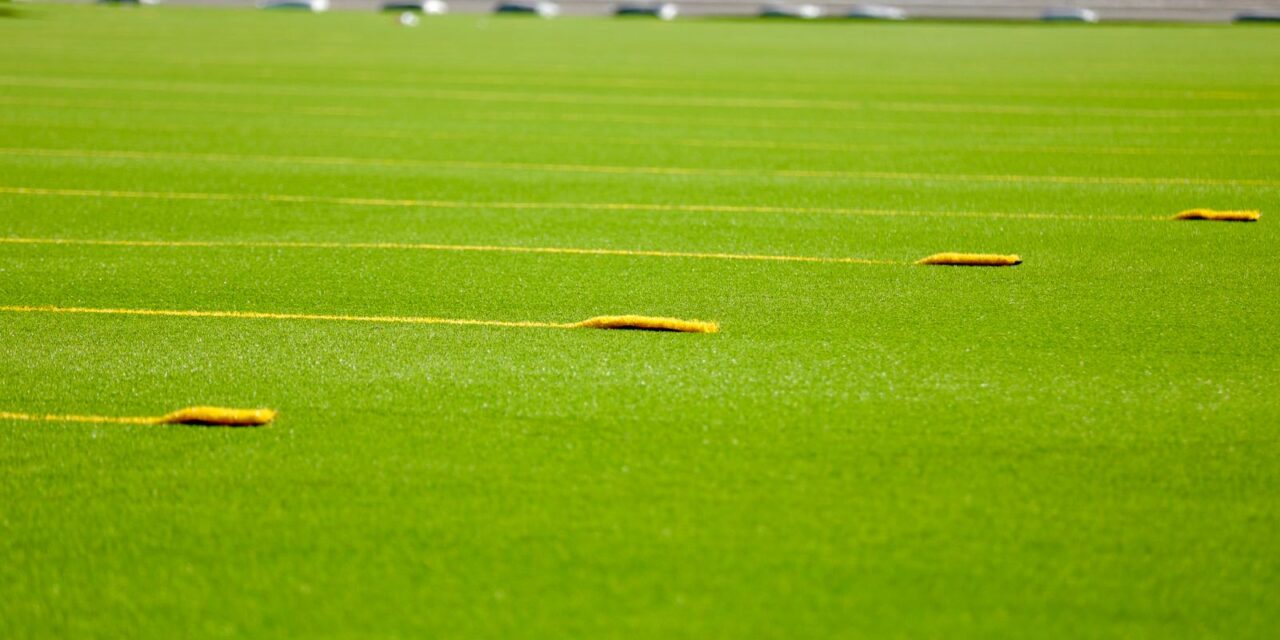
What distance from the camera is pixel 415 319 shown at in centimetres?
609

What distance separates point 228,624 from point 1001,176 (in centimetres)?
824

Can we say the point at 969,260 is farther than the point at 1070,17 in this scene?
No

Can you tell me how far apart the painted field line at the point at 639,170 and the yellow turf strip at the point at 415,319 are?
181 inches

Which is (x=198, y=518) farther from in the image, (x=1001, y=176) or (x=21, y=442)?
(x=1001, y=176)

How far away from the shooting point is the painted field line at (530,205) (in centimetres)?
862

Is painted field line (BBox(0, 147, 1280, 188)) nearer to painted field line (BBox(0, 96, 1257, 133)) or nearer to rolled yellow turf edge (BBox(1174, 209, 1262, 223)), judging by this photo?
rolled yellow turf edge (BBox(1174, 209, 1262, 223))

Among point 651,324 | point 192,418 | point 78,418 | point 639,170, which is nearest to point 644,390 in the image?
point 651,324

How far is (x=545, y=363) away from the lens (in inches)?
210

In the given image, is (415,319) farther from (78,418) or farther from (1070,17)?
(1070,17)

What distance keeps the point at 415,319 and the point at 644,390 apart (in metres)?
1.62

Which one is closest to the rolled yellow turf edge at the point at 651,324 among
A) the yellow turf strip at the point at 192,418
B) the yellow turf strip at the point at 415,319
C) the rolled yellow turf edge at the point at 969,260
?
the yellow turf strip at the point at 415,319

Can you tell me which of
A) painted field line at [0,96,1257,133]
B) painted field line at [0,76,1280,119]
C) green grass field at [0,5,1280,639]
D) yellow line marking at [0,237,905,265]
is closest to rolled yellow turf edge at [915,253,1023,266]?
green grass field at [0,5,1280,639]

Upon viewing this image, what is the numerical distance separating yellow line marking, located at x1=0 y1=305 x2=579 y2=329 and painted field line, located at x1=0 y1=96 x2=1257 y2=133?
25.3 ft

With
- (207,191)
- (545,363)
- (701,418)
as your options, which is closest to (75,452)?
(545,363)
